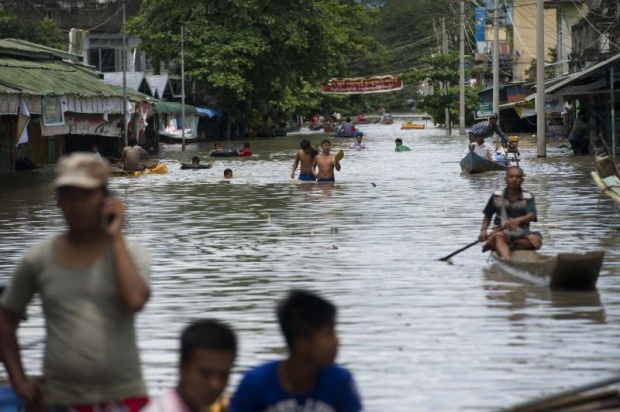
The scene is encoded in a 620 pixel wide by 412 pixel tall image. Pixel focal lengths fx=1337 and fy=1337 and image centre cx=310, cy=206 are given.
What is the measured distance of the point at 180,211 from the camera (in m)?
22.7

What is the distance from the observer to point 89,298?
483 cm

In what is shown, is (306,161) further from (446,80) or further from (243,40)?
(446,80)

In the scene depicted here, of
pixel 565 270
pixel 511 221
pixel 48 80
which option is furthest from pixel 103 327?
pixel 48 80

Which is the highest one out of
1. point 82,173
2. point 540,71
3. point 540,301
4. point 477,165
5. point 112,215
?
point 540,71

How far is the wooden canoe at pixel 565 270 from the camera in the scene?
11.9 m

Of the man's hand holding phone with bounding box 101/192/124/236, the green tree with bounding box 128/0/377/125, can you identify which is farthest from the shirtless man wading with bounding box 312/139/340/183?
the green tree with bounding box 128/0/377/125

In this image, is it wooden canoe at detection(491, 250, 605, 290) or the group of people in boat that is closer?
the group of people in boat

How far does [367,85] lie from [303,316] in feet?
315

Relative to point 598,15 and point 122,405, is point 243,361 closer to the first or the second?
point 122,405

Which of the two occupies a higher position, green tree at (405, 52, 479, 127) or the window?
the window

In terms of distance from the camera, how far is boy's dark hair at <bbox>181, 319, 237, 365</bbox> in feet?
14.6

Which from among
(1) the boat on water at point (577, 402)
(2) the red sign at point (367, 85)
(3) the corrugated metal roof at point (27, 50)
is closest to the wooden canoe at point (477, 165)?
(3) the corrugated metal roof at point (27, 50)

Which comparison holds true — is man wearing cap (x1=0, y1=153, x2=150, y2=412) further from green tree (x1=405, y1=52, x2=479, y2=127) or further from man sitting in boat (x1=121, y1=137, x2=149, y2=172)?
green tree (x1=405, y1=52, x2=479, y2=127)

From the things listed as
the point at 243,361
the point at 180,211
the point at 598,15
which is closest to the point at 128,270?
the point at 243,361
